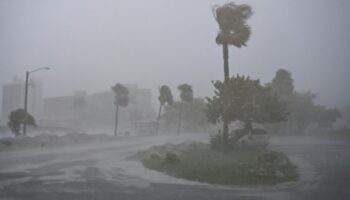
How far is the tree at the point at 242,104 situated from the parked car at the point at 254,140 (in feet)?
2.23

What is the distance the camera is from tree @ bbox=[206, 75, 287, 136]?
25.2 metres

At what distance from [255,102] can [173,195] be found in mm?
18563

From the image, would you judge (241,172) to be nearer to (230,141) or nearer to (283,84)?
(230,141)

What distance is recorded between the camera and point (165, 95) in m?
71.7

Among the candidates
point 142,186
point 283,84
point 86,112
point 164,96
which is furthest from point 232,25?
point 86,112

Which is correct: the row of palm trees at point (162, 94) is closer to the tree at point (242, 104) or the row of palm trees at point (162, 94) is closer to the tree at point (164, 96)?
the tree at point (164, 96)

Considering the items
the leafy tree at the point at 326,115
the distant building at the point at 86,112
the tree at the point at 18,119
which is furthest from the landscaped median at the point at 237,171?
the distant building at the point at 86,112

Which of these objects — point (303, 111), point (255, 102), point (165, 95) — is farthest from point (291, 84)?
point (255, 102)

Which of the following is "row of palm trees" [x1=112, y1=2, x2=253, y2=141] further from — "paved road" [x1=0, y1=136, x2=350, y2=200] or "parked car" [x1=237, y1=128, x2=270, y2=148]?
"paved road" [x1=0, y1=136, x2=350, y2=200]

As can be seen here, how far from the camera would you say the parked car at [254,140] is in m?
25.6

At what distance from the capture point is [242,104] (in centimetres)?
2564

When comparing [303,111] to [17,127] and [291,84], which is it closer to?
[291,84]

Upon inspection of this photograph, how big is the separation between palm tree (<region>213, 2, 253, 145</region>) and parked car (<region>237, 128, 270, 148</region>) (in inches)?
54.5

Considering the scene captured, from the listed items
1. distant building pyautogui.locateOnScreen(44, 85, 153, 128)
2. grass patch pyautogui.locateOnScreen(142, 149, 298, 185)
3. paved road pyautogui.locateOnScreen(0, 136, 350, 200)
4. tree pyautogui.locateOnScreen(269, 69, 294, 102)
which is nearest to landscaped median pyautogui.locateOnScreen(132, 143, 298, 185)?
grass patch pyautogui.locateOnScreen(142, 149, 298, 185)
